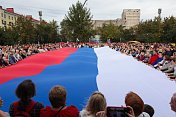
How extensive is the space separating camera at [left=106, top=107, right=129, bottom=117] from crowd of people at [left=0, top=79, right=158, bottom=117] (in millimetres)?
17

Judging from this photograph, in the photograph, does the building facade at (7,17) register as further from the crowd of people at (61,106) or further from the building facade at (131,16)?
the building facade at (131,16)

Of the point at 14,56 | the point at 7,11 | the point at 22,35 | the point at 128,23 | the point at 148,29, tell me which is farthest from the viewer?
the point at 128,23

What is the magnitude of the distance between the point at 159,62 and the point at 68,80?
14.8ft

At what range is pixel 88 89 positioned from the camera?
5355 millimetres

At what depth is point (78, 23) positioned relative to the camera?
43.5m

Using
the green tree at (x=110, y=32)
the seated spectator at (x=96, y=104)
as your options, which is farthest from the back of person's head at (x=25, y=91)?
the green tree at (x=110, y=32)

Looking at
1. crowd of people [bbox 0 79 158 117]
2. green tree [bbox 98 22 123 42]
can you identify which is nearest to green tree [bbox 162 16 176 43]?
green tree [bbox 98 22 123 42]

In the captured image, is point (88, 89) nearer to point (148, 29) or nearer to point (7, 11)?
point (148, 29)

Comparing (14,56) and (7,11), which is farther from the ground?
(7,11)

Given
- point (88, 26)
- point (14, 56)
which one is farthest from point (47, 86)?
point (88, 26)

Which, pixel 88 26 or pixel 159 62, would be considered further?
pixel 88 26

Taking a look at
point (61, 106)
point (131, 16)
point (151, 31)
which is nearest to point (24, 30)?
point (151, 31)

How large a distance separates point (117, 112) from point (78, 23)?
137 ft

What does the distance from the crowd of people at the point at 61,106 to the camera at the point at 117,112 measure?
0.7 inches
